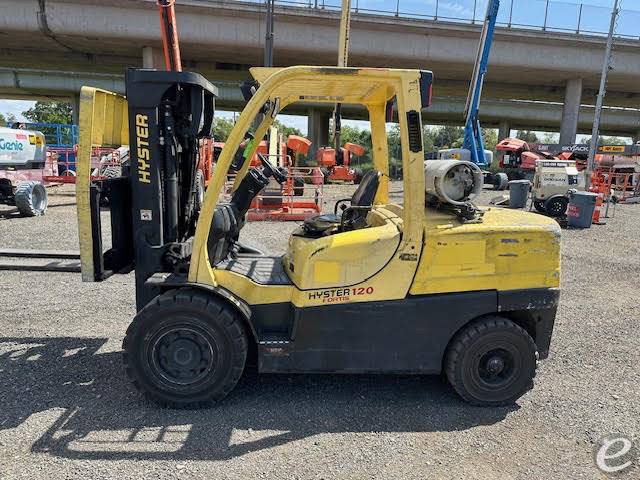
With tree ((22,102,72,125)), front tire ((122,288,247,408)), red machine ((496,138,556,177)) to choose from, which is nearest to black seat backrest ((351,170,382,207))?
front tire ((122,288,247,408))

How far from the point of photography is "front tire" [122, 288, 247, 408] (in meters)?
3.60

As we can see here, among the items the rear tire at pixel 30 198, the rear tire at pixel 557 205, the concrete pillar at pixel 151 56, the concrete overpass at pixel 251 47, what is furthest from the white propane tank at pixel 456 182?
the concrete pillar at pixel 151 56

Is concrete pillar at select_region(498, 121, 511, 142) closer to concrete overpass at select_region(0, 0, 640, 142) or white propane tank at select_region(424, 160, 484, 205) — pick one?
concrete overpass at select_region(0, 0, 640, 142)

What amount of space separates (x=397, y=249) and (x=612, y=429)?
2.17m

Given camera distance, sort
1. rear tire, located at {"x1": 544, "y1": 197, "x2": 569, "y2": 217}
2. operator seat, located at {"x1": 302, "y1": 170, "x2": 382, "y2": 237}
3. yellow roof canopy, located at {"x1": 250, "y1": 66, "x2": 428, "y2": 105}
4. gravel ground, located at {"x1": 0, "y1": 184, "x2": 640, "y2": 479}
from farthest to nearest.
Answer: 1. rear tire, located at {"x1": 544, "y1": 197, "x2": 569, "y2": 217}
2. operator seat, located at {"x1": 302, "y1": 170, "x2": 382, "y2": 237}
3. yellow roof canopy, located at {"x1": 250, "y1": 66, "x2": 428, "y2": 105}
4. gravel ground, located at {"x1": 0, "y1": 184, "x2": 640, "y2": 479}

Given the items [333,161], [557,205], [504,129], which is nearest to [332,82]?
[557,205]

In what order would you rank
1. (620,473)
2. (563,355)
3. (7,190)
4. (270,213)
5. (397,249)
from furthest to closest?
(270,213) → (7,190) → (563,355) → (397,249) → (620,473)

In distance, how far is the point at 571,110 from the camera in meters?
32.2

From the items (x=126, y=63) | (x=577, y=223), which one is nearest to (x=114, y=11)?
(x=126, y=63)

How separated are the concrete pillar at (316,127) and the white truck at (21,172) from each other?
2666cm

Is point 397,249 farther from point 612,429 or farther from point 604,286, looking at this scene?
point 604,286

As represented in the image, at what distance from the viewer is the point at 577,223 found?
1407 cm

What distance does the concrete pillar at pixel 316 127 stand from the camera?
40.0 meters

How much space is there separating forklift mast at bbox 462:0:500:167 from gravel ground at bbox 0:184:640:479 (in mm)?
14133
